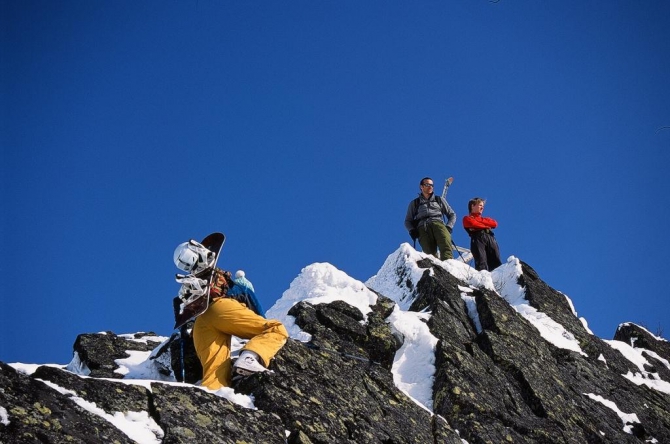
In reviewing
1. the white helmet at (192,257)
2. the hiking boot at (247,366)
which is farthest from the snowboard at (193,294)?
the hiking boot at (247,366)

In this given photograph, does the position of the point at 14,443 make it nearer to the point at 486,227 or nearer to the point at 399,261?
the point at 399,261

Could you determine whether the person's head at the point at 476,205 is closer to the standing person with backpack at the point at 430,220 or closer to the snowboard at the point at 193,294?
the standing person with backpack at the point at 430,220

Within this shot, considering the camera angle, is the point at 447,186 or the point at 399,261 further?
the point at 447,186

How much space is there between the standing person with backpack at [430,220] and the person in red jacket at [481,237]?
22.0 inches

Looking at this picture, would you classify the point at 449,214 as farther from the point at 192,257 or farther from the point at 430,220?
the point at 192,257

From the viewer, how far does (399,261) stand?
14953mm

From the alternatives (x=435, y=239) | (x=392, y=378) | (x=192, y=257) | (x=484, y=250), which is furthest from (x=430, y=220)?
(x=192, y=257)

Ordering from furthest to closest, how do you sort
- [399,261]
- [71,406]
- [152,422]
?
[399,261], [152,422], [71,406]

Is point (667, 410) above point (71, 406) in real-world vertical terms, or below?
above

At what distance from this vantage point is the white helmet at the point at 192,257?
8047 mm

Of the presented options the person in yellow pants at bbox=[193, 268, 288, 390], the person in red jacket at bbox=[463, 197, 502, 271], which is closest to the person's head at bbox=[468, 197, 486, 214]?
the person in red jacket at bbox=[463, 197, 502, 271]

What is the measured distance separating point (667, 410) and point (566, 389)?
2579 millimetres

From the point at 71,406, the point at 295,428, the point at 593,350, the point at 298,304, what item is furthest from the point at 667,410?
the point at 71,406

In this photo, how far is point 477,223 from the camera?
1645 centimetres
